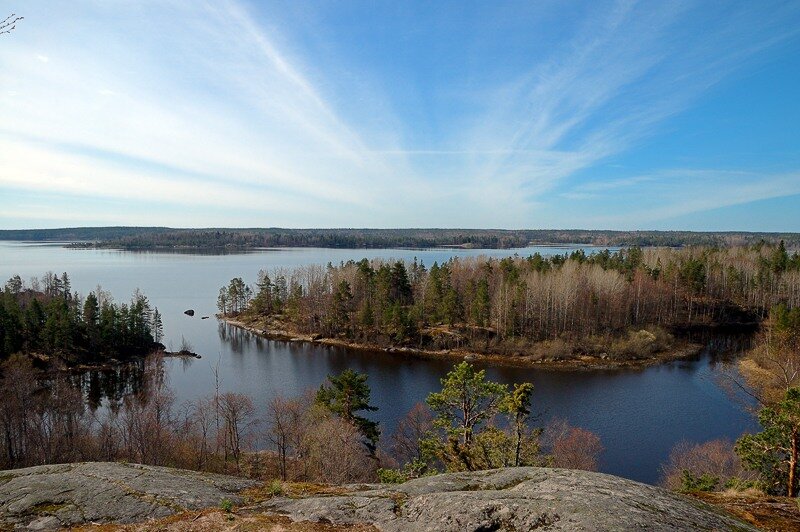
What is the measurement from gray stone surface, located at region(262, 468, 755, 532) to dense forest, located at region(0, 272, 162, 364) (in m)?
58.8

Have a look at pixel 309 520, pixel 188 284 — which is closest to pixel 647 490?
pixel 309 520

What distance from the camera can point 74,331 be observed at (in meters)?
53.3

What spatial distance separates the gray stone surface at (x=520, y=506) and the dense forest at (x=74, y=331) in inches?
2315

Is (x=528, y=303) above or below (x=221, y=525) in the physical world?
below

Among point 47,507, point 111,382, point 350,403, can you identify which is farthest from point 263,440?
point 47,507

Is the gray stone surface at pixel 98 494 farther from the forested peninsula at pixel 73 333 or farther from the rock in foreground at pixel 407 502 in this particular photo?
the forested peninsula at pixel 73 333

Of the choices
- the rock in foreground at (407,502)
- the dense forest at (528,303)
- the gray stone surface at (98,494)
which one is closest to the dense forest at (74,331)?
the dense forest at (528,303)

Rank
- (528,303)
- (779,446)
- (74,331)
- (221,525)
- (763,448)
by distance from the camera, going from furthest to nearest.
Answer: (528,303) → (74,331) → (763,448) → (779,446) → (221,525)

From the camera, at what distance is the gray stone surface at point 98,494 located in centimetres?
627

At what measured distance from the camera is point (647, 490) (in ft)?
21.4

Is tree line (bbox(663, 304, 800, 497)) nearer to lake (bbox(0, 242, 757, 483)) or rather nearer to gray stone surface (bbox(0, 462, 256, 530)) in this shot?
lake (bbox(0, 242, 757, 483))

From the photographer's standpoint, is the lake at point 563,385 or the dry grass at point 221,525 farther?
the lake at point 563,385

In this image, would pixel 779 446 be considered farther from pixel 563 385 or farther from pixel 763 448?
pixel 563 385

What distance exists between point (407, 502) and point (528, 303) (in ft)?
194
